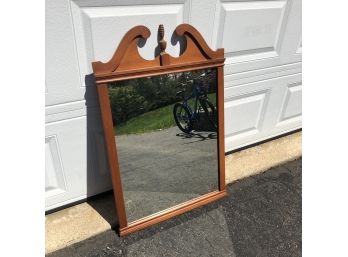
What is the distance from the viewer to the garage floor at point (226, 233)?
198 cm

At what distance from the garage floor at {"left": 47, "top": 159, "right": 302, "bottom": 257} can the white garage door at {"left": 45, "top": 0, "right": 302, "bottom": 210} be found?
1.67ft

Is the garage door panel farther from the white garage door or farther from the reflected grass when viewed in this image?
the reflected grass

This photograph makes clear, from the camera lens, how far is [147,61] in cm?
183

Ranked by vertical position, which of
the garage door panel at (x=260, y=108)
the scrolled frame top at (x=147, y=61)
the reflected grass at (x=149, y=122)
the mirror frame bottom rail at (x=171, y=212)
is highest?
the scrolled frame top at (x=147, y=61)

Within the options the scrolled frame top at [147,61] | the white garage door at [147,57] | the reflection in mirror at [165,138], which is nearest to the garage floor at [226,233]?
the reflection in mirror at [165,138]

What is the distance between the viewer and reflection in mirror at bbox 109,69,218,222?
6.13 ft

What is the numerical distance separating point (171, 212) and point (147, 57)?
1194 millimetres

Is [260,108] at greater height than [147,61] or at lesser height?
lesser

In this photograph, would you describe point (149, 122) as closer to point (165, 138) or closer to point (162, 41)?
point (165, 138)

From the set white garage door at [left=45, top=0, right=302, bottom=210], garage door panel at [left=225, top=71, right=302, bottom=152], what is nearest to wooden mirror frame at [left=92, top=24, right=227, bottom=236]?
white garage door at [left=45, top=0, right=302, bottom=210]

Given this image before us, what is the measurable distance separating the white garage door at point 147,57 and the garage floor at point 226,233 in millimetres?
509

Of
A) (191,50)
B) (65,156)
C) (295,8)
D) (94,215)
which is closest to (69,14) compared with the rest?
(191,50)

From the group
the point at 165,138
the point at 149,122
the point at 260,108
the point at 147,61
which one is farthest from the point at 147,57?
the point at 260,108

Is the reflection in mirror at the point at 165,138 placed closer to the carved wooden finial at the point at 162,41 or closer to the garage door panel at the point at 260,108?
the carved wooden finial at the point at 162,41
